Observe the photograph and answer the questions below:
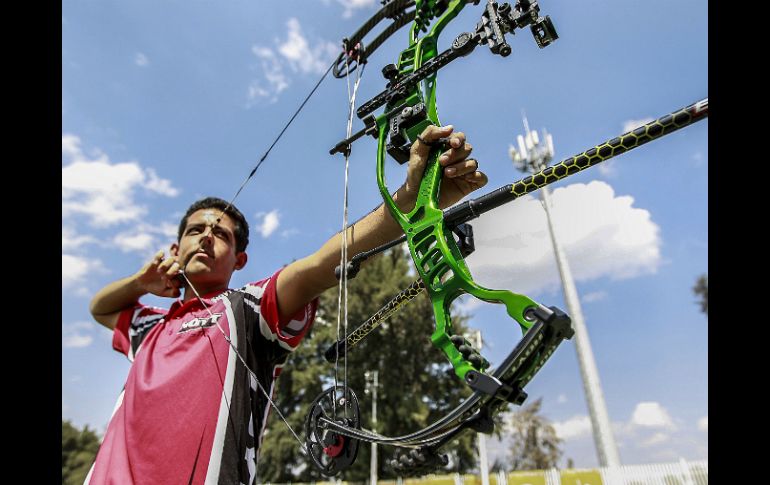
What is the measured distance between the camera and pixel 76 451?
87.4 ft

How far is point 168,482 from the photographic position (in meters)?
1.37

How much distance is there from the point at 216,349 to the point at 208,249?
1.81 ft

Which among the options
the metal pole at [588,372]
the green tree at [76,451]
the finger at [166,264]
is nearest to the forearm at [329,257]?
the finger at [166,264]

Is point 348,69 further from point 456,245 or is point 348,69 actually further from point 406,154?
point 456,245

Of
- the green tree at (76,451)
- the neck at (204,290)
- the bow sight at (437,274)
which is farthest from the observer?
the green tree at (76,451)

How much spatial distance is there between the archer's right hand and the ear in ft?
0.89

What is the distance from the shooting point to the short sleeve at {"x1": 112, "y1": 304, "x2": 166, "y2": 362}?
222cm

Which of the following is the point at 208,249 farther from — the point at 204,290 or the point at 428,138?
the point at 428,138

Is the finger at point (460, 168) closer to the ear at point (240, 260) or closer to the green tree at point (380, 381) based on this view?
the ear at point (240, 260)

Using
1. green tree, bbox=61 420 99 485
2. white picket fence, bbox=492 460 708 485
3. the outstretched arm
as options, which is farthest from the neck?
green tree, bbox=61 420 99 485

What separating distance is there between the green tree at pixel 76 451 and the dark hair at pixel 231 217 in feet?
91.4

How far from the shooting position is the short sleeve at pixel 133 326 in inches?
87.4

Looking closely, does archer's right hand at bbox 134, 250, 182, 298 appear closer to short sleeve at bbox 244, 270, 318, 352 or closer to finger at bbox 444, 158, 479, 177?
short sleeve at bbox 244, 270, 318, 352
